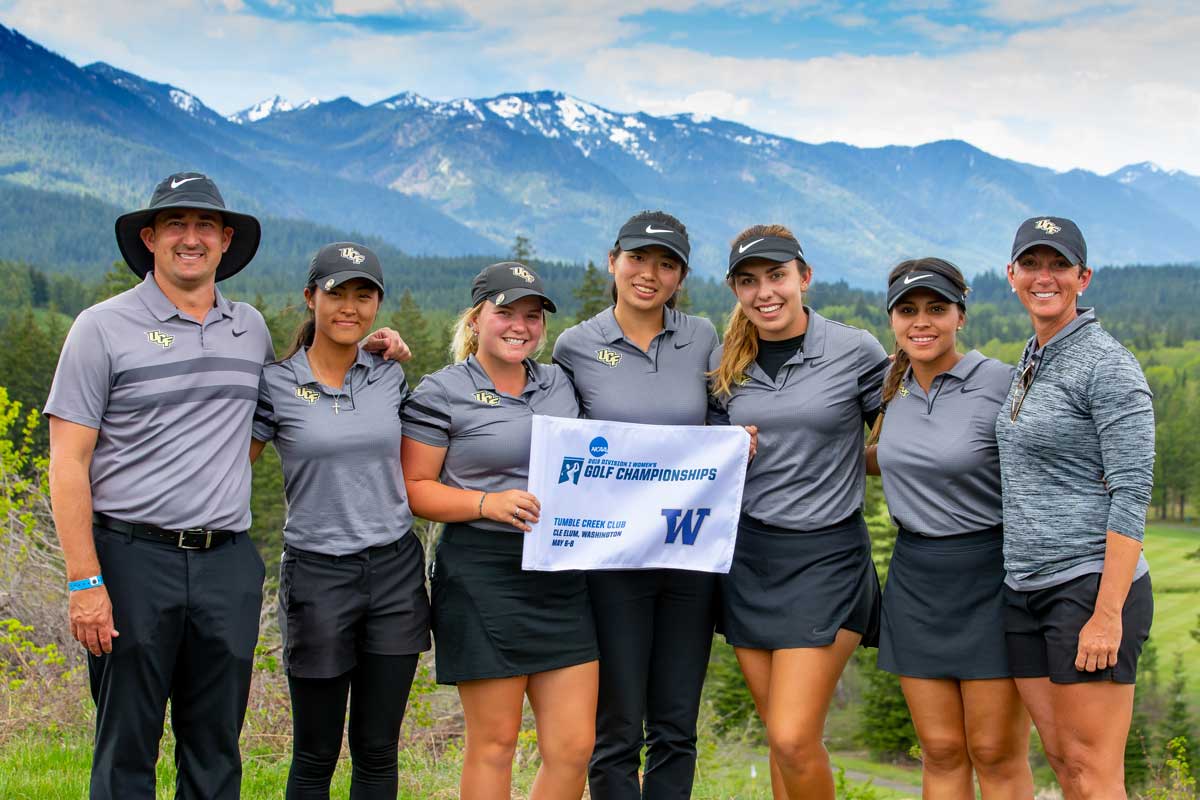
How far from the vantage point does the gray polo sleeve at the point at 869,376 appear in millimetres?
6414

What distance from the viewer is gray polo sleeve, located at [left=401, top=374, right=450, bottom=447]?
19.4ft

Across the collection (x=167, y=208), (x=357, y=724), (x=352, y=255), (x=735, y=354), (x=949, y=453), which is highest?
(x=167, y=208)

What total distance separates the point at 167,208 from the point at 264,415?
1.19 m

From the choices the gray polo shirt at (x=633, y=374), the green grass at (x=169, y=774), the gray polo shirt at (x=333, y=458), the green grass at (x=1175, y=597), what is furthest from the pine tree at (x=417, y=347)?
the gray polo shirt at (x=333, y=458)

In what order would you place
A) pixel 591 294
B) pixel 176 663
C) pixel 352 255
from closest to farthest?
pixel 176 663, pixel 352 255, pixel 591 294

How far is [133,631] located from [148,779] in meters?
0.85

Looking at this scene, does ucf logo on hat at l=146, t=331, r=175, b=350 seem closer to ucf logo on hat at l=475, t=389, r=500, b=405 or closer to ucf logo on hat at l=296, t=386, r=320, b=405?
ucf logo on hat at l=296, t=386, r=320, b=405

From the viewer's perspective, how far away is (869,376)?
646 centimetres

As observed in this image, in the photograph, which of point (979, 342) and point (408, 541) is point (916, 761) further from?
point (979, 342)

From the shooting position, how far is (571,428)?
6.01m

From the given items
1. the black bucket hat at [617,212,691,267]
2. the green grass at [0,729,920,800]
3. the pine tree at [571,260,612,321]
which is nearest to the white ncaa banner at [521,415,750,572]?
the black bucket hat at [617,212,691,267]

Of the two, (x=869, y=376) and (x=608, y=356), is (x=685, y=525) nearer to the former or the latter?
(x=608, y=356)

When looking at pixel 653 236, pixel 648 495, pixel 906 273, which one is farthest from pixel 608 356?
pixel 906 273

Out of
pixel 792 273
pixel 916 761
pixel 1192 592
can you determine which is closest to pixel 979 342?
pixel 1192 592
